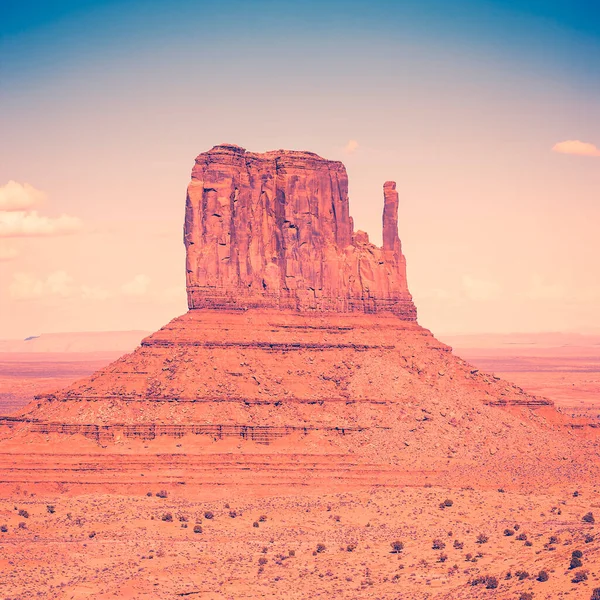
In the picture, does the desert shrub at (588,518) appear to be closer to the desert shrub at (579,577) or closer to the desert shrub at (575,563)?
the desert shrub at (575,563)

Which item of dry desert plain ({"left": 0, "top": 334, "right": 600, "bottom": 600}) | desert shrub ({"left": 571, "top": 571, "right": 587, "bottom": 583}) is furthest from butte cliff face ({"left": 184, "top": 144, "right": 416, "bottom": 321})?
desert shrub ({"left": 571, "top": 571, "right": 587, "bottom": 583})

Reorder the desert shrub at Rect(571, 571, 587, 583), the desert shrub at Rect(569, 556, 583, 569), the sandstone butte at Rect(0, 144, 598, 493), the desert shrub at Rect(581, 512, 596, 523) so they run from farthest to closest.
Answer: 1. the sandstone butte at Rect(0, 144, 598, 493)
2. the desert shrub at Rect(581, 512, 596, 523)
3. the desert shrub at Rect(569, 556, 583, 569)
4. the desert shrub at Rect(571, 571, 587, 583)

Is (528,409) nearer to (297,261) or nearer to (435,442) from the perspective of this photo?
(435,442)

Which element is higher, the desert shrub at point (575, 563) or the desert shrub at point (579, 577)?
the desert shrub at point (575, 563)

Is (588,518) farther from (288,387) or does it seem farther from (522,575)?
(288,387)

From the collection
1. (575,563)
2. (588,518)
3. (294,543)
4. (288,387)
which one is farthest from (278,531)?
(575,563)

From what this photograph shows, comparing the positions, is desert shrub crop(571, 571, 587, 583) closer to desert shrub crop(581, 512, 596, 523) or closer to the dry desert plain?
the dry desert plain

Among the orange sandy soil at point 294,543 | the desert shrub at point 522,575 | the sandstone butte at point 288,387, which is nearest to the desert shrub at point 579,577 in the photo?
the orange sandy soil at point 294,543

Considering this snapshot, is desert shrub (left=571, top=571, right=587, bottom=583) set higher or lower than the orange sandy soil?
higher
